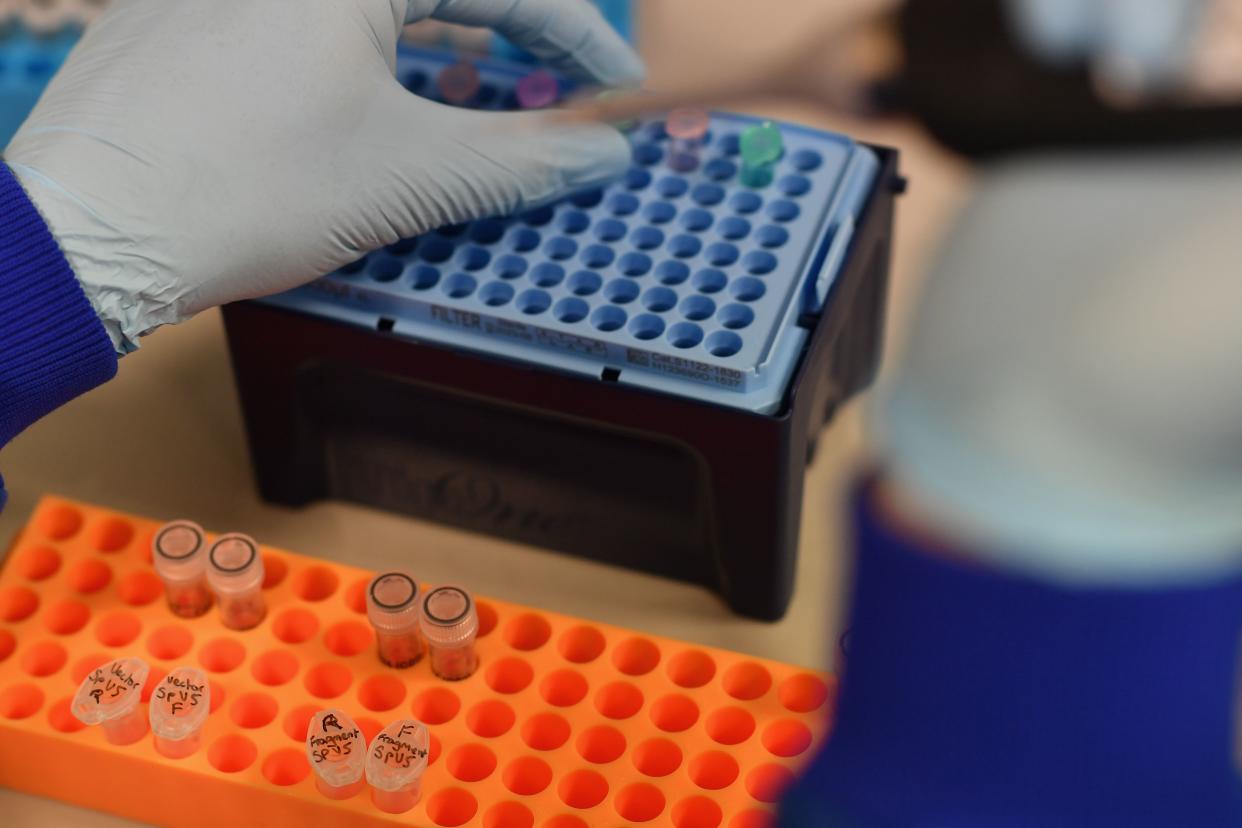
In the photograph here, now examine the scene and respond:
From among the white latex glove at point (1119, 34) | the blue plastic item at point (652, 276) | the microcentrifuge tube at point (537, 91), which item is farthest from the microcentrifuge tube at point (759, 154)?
the white latex glove at point (1119, 34)

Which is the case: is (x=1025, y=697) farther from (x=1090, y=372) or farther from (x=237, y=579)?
(x=237, y=579)

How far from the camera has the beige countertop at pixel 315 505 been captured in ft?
3.17

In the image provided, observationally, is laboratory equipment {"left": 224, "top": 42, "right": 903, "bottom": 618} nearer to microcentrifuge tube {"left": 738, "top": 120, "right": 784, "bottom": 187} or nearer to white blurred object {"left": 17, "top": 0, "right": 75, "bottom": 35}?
microcentrifuge tube {"left": 738, "top": 120, "right": 784, "bottom": 187}

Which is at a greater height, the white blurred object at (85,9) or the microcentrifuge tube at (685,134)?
the microcentrifuge tube at (685,134)

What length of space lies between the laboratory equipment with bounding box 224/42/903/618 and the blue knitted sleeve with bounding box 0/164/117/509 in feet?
0.46

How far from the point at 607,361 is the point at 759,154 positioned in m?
0.20

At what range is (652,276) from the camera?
0.92 meters

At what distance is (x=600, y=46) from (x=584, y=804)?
1.67ft

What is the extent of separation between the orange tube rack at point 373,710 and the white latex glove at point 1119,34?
A: 46cm

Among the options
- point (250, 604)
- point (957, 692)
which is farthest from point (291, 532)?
point (957, 692)

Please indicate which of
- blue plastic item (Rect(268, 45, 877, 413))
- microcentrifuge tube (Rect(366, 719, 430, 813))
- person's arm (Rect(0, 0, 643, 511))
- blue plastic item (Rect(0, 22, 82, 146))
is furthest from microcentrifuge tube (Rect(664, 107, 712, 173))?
blue plastic item (Rect(0, 22, 82, 146))

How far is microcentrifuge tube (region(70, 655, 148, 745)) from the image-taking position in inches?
31.9

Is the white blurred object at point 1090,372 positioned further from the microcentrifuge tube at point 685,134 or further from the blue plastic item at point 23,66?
the blue plastic item at point 23,66

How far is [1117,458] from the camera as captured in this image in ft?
1.42
